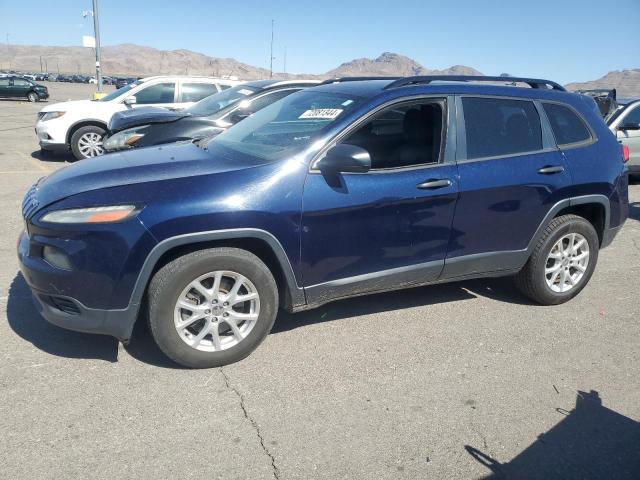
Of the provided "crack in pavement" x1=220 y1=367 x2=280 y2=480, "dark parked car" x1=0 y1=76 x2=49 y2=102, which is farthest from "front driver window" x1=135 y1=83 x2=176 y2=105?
"dark parked car" x1=0 y1=76 x2=49 y2=102

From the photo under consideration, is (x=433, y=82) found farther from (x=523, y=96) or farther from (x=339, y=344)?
(x=339, y=344)

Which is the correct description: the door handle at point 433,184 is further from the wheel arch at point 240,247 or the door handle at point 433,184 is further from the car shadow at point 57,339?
the car shadow at point 57,339

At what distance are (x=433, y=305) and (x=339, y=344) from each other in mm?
1084

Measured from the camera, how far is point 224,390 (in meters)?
3.10

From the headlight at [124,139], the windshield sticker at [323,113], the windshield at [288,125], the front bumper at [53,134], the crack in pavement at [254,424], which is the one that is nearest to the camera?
the crack in pavement at [254,424]

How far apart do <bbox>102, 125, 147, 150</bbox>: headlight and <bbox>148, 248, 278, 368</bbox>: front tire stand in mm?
4674

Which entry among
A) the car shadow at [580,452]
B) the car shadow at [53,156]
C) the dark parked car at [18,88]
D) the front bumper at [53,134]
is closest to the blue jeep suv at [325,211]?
the car shadow at [580,452]

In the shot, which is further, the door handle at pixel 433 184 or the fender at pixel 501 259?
the fender at pixel 501 259

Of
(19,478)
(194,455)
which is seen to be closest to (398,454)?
(194,455)

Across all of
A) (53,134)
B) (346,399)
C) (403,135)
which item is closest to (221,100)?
(53,134)

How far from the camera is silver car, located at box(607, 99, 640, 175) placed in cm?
927

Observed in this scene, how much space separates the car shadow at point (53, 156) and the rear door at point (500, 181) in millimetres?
8863

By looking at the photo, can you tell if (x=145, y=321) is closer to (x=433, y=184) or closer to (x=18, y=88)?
(x=433, y=184)

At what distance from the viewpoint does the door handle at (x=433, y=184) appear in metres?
3.63
